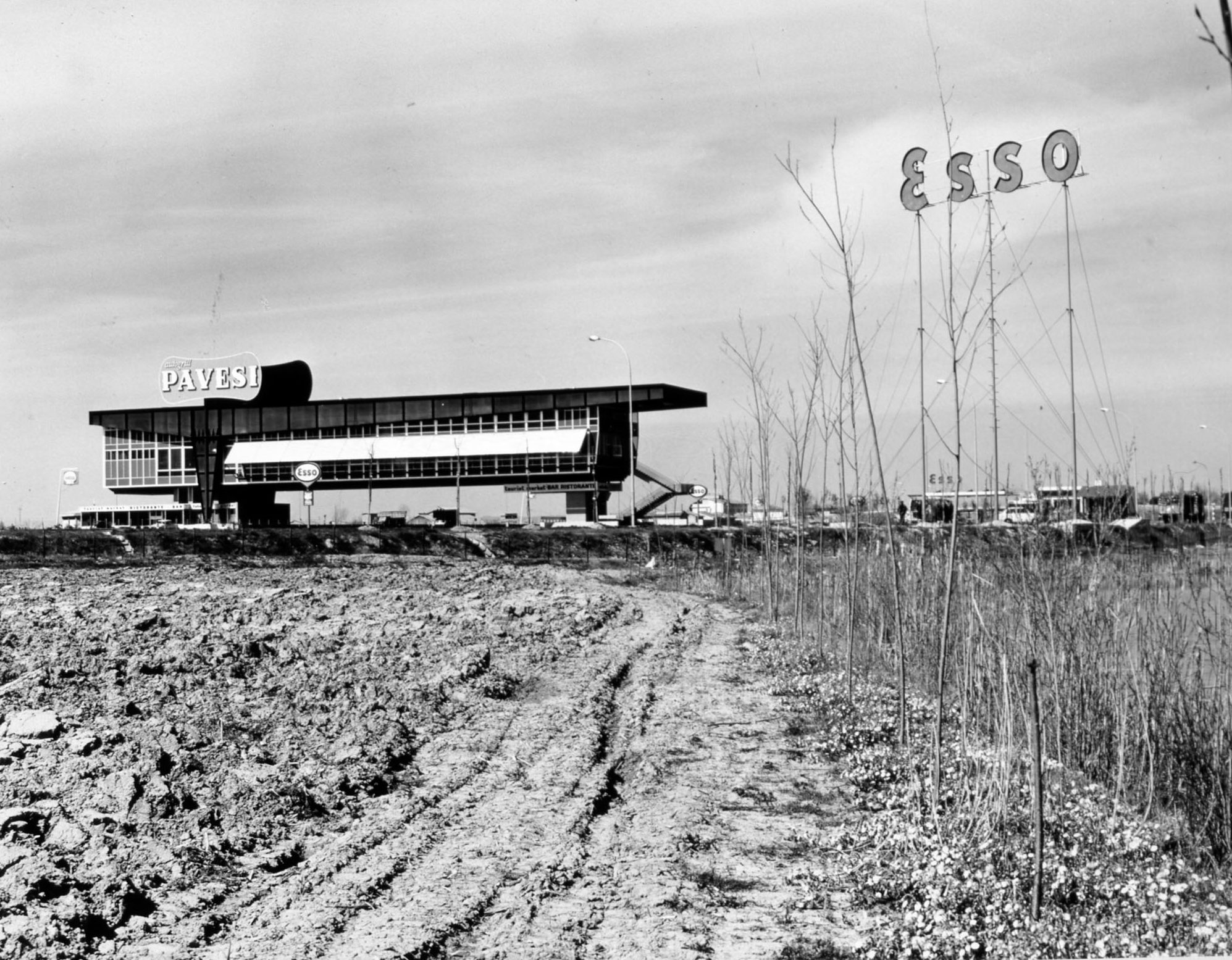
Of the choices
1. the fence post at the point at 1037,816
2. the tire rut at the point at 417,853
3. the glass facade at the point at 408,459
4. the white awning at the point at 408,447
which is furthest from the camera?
the glass facade at the point at 408,459

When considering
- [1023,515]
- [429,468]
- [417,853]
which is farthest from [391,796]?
[429,468]

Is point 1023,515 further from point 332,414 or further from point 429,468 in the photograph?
point 332,414

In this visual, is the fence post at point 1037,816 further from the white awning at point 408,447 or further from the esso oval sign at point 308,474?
the white awning at point 408,447

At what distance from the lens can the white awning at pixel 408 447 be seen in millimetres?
71375

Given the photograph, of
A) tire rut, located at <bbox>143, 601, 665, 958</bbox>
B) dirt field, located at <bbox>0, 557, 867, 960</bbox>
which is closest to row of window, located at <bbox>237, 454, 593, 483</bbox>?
dirt field, located at <bbox>0, 557, 867, 960</bbox>

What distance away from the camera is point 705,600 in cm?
2750

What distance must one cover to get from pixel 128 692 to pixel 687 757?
239 inches

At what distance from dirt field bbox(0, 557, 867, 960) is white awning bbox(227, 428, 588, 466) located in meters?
53.1

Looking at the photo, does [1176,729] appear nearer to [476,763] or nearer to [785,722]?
[785,722]

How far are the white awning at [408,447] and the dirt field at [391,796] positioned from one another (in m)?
53.1

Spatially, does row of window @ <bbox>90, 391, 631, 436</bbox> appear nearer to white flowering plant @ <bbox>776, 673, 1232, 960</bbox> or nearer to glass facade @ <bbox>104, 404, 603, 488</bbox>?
glass facade @ <bbox>104, 404, 603, 488</bbox>

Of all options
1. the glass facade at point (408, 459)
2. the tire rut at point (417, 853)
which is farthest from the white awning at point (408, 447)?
the tire rut at point (417, 853)

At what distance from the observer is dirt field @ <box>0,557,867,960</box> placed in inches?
255

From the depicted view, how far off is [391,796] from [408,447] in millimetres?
66534
